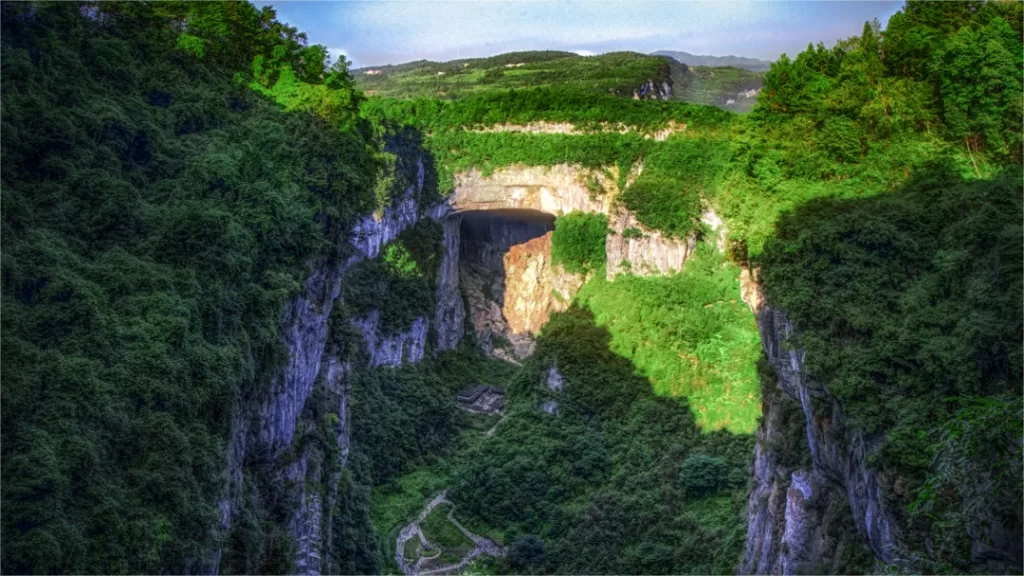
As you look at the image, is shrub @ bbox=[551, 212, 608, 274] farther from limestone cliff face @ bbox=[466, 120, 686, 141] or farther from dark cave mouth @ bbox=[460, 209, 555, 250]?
dark cave mouth @ bbox=[460, 209, 555, 250]

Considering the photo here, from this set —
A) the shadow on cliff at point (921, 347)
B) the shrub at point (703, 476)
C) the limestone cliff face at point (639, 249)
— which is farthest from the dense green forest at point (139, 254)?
the limestone cliff face at point (639, 249)

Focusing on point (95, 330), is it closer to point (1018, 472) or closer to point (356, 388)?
point (1018, 472)

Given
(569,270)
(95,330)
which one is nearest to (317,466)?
(95,330)

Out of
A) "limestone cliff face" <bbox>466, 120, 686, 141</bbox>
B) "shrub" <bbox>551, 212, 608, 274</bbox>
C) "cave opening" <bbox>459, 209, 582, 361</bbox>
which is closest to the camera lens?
"limestone cliff face" <bbox>466, 120, 686, 141</bbox>

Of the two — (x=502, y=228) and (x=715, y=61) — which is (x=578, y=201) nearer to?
(x=502, y=228)

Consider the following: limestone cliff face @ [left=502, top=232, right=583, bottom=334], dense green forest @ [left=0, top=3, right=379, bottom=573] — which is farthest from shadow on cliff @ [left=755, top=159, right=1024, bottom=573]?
limestone cliff face @ [left=502, top=232, right=583, bottom=334]

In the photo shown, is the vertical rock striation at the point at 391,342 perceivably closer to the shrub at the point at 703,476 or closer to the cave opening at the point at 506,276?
the cave opening at the point at 506,276
